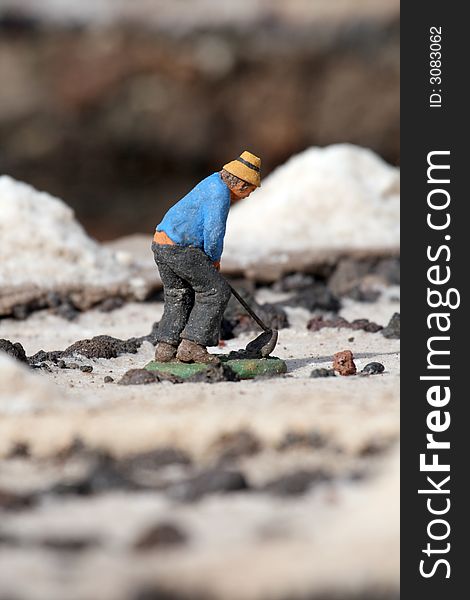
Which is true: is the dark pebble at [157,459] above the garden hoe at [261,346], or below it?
below

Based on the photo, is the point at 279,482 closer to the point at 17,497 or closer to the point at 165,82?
the point at 17,497

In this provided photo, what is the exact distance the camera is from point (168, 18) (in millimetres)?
22062

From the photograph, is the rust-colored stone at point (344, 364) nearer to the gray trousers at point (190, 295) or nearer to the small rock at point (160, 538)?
the gray trousers at point (190, 295)

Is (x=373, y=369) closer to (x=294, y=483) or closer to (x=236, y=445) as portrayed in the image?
(x=236, y=445)

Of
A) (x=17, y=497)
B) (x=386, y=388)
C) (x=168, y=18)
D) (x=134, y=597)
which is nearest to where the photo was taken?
(x=134, y=597)

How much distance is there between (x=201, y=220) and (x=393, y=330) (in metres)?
2.82

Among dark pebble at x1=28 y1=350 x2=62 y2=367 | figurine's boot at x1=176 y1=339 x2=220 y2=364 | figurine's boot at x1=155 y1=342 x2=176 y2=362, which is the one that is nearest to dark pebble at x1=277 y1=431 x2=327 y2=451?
figurine's boot at x1=176 y1=339 x2=220 y2=364

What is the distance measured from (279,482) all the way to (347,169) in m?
9.77

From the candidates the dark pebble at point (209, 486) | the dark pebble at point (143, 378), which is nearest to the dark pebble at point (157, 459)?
the dark pebble at point (209, 486)

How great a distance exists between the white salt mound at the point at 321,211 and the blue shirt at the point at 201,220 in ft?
16.7

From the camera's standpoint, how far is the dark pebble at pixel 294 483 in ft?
20.3

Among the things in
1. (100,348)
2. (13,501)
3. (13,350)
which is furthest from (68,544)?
(100,348)

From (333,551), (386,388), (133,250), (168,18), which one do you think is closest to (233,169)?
(386,388)

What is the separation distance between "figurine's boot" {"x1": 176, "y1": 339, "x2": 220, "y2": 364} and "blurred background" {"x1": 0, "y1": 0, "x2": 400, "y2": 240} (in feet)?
40.8
